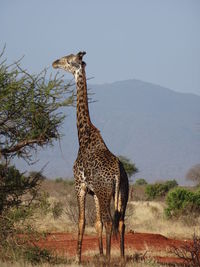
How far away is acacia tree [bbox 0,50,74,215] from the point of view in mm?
12109

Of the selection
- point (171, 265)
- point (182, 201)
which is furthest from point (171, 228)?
point (171, 265)

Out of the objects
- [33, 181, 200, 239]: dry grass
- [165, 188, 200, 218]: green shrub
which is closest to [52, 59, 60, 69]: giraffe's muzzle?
[33, 181, 200, 239]: dry grass

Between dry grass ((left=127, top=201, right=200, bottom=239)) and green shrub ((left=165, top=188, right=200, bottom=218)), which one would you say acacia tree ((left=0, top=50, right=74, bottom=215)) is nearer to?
dry grass ((left=127, top=201, right=200, bottom=239))

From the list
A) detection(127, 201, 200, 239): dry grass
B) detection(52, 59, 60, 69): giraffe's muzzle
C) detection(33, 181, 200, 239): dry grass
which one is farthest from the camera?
detection(127, 201, 200, 239): dry grass

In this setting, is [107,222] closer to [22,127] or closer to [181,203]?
[22,127]

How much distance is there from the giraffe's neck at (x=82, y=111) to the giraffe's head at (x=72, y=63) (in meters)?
0.20

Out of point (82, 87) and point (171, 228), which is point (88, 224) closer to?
point (171, 228)

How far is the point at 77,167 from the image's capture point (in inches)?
489

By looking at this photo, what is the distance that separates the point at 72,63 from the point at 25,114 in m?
1.49

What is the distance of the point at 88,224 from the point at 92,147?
1023cm

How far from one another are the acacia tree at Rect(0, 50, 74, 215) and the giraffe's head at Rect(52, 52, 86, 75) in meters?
0.73

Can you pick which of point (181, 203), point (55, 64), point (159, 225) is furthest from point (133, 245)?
point (181, 203)

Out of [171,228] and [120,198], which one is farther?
[171,228]

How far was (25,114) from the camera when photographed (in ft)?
40.6
